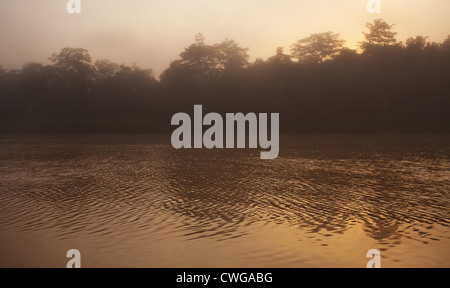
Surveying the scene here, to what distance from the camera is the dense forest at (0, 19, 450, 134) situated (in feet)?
241

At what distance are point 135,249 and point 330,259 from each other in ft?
18.0

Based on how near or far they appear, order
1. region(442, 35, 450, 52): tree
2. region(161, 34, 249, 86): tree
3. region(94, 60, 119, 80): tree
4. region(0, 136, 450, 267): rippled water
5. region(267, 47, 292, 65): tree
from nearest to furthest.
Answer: region(0, 136, 450, 267): rippled water, region(442, 35, 450, 52): tree, region(267, 47, 292, 65): tree, region(161, 34, 249, 86): tree, region(94, 60, 119, 80): tree

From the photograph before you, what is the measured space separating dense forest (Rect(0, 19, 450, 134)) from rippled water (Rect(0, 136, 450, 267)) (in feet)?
152

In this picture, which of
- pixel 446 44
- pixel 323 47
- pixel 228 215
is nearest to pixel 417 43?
pixel 446 44

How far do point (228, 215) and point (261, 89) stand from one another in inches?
2755

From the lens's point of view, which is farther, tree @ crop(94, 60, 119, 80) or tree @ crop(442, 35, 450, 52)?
tree @ crop(94, 60, 119, 80)

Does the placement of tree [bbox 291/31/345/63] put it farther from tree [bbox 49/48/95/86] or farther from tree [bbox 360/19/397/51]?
tree [bbox 49/48/95/86]

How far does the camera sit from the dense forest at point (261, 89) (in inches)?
2889

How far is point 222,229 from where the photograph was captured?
46.5ft

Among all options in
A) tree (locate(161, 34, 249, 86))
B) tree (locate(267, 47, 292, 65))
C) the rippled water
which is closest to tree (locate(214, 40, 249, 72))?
tree (locate(161, 34, 249, 86))

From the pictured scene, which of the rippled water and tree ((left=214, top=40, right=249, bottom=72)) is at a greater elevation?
tree ((left=214, top=40, right=249, bottom=72))

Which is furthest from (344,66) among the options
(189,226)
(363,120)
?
(189,226)

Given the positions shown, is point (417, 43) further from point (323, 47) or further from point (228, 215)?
point (228, 215)
